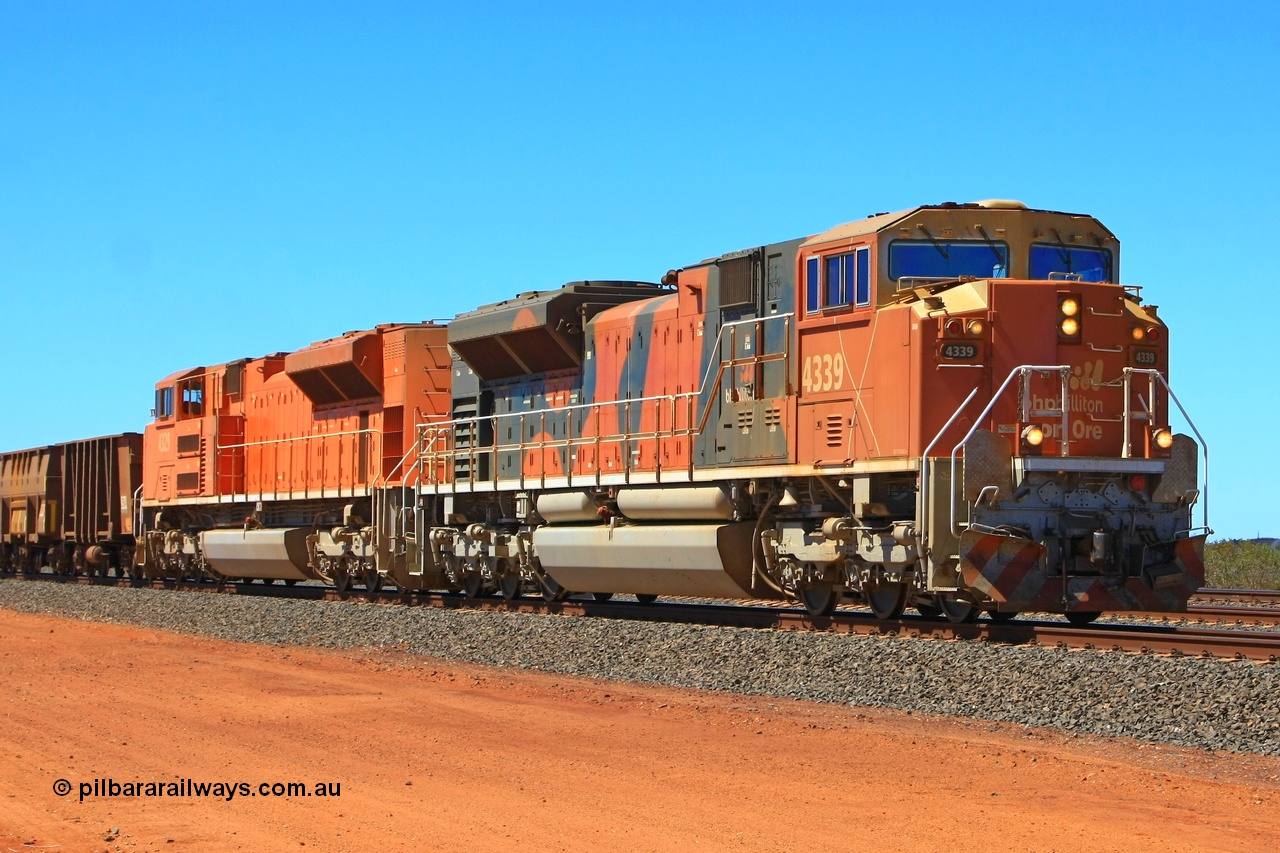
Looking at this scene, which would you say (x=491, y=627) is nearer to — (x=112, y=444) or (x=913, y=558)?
(x=913, y=558)

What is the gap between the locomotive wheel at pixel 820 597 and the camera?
15180 mm

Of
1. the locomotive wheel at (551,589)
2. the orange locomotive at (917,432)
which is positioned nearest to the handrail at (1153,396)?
Answer: the orange locomotive at (917,432)

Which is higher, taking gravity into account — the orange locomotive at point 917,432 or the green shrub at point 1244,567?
the orange locomotive at point 917,432

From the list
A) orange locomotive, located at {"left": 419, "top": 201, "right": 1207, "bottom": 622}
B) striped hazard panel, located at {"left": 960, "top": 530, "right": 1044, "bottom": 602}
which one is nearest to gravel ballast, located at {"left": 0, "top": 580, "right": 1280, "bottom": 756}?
striped hazard panel, located at {"left": 960, "top": 530, "right": 1044, "bottom": 602}

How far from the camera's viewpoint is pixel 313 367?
25125 mm

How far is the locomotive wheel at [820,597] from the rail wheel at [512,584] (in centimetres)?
569

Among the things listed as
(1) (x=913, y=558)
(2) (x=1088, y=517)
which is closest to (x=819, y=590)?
(1) (x=913, y=558)

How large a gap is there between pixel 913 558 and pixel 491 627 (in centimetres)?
514

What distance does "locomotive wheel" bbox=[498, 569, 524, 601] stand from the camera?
800 inches

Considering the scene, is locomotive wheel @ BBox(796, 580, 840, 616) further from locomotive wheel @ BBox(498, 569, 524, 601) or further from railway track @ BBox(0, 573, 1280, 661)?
locomotive wheel @ BBox(498, 569, 524, 601)

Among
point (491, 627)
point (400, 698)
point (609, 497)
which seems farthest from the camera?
point (609, 497)

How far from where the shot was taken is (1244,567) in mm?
28109

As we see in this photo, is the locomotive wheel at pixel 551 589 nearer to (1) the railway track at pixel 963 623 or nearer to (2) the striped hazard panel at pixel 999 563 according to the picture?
(1) the railway track at pixel 963 623

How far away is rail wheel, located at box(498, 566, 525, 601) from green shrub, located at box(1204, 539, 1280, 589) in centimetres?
1273
